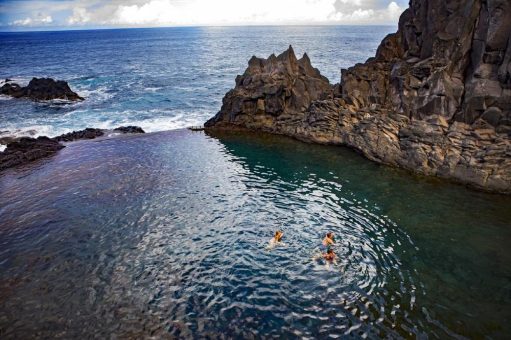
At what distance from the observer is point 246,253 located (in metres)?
27.7

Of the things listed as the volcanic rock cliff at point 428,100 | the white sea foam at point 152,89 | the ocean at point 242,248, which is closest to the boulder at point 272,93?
the volcanic rock cliff at point 428,100

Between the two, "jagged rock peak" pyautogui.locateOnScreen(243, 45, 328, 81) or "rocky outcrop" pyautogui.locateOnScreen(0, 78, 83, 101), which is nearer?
"jagged rock peak" pyautogui.locateOnScreen(243, 45, 328, 81)

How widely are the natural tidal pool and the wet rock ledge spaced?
3.90 meters

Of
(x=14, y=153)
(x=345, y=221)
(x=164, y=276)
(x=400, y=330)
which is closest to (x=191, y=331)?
(x=164, y=276)

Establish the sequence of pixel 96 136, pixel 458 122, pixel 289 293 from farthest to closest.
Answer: pixel 96 136, pixel 458 122, pixel 289 293

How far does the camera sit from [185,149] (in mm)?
52562

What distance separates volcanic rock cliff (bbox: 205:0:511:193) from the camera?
120 feet

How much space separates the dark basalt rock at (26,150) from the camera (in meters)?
47.6

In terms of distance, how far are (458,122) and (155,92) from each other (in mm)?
78993

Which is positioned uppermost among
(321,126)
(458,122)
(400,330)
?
(458,122)

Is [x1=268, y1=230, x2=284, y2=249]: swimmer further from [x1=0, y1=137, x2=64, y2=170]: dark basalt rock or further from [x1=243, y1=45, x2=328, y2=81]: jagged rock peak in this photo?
[x1=243, y1=45, x2=328, y2=81]: jagged rock peak

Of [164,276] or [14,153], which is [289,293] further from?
[14,153]

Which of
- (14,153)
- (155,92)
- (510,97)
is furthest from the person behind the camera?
(155,92)

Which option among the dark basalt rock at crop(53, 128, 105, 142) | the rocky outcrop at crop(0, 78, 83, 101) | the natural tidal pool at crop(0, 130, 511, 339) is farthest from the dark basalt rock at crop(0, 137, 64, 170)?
the rocky outcrop at crop(0, 78, 83, 101)
